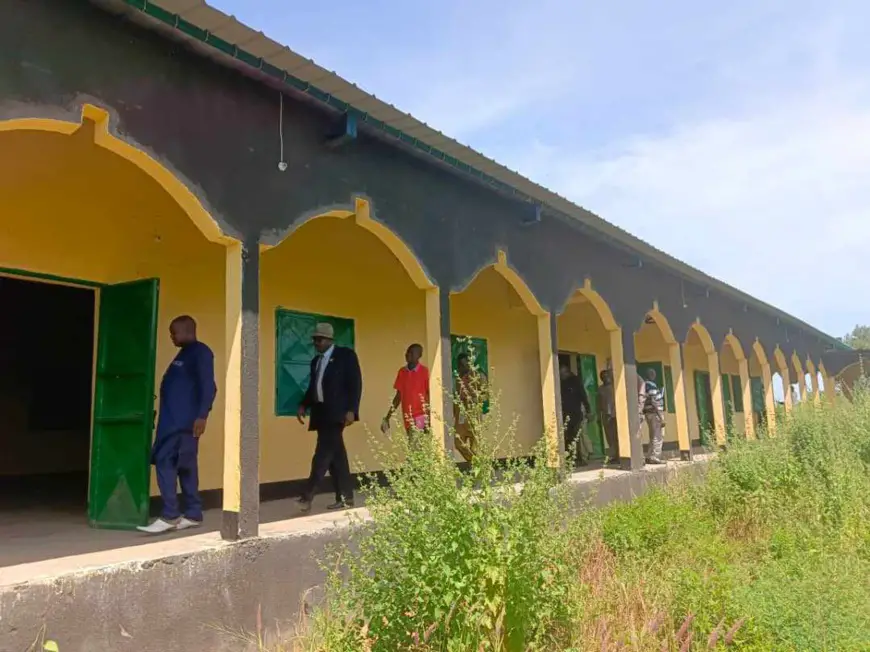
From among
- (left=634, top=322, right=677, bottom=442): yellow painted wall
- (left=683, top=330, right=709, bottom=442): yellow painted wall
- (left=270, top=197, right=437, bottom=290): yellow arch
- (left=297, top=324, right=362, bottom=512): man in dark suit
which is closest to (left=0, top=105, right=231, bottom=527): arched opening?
(left=270, top=197, right=437, bottom=290): yellow arch

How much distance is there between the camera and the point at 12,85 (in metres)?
3.39

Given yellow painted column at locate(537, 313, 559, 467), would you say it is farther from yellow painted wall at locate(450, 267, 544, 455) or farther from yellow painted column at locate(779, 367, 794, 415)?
yellow painted column at locate(779, 367, 794, 415)

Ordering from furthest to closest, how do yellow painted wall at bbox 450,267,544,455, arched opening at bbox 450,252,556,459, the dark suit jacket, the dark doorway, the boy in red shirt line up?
yellow painted wall at bbox 450,267,544,455
arched opening at bbox 450,252,556,459
the dark doorway
the boy in red shirt
the dark suit jacket

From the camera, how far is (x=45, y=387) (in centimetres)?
1002

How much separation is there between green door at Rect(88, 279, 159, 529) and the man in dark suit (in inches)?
51.1

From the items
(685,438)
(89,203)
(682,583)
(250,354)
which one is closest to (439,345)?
(250,354)

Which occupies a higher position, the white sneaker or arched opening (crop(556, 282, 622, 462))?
arched opening (crop(556, 282, 622, 462))

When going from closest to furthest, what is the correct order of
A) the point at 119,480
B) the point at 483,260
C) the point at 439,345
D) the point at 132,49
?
the point at 132,49 → the point at 119,480 → the point at 439,345 → the point at 483,260

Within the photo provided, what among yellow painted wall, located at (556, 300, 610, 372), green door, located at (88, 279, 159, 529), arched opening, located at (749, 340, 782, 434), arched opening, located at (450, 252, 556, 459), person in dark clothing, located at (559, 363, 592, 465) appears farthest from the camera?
yellow painted wall, located at (556, 300, 610, 372)

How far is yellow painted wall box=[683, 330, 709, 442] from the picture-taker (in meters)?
16.5

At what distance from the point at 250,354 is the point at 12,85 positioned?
196 cm

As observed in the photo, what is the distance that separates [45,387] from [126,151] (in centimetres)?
752

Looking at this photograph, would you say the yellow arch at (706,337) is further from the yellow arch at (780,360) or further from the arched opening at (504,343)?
the yellow arch at (780,360)

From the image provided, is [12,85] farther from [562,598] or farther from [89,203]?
[562,598]
